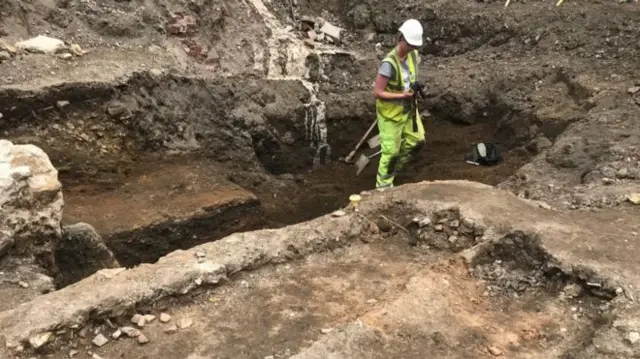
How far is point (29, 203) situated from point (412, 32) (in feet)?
12.9

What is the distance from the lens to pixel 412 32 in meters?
6.25

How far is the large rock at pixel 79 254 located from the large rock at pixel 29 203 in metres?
0.28

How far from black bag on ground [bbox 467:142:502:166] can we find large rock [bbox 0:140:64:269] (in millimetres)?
5110

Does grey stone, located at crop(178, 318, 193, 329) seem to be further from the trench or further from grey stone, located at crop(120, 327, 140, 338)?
the trench

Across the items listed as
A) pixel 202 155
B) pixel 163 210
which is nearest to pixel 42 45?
pixel 202 155

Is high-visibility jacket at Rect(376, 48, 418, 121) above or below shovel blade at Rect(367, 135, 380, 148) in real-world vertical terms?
above

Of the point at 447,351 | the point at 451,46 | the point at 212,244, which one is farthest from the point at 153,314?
the point at 451,46

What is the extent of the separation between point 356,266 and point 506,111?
4.68 meters

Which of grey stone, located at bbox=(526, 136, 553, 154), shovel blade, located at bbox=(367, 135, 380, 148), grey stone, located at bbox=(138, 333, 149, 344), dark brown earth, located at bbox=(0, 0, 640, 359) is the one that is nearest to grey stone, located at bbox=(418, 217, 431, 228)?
dark brown earth, located at bbox=(0, 0, 640, 359)

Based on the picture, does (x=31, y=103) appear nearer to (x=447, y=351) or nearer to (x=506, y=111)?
(x=447, y=351)

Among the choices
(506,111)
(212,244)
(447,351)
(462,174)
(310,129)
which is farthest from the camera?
(310,129)

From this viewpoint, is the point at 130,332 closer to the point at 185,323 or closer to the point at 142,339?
the point at 142,339

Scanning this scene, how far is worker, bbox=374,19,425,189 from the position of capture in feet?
21.2

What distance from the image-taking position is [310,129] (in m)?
9.26
